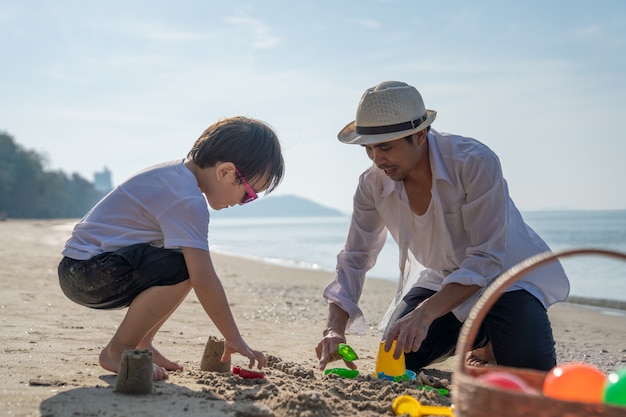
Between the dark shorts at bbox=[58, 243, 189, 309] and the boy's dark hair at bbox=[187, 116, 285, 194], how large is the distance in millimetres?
501

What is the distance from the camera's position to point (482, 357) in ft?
12.3

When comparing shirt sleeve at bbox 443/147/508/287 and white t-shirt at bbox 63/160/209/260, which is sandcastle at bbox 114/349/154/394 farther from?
shirt sleeve at bbox 443/147/508/287

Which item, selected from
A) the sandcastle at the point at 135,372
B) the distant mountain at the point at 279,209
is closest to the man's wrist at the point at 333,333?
the sandcastle at the point at 135,372

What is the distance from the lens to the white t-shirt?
2977mm

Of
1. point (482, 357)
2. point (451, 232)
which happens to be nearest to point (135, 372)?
point (451, 232)

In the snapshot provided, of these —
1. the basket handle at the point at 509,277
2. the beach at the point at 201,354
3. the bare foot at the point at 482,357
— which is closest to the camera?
the basket handle at the point at 509,277

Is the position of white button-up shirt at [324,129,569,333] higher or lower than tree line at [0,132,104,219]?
lower

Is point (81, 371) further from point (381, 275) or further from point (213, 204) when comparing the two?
point (381, 275)

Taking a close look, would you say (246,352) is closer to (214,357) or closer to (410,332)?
(214,357)

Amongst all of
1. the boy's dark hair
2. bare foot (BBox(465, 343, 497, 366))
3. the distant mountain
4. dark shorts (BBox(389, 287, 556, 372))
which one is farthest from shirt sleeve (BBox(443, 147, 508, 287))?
the distant mountain

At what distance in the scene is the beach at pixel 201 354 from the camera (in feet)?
8.20

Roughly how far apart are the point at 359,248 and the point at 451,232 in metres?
0.59

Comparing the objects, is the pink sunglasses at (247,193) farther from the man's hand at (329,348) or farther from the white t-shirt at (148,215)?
the man's hand at (329,348)

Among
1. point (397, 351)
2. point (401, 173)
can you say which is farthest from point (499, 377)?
point (401, 173)
